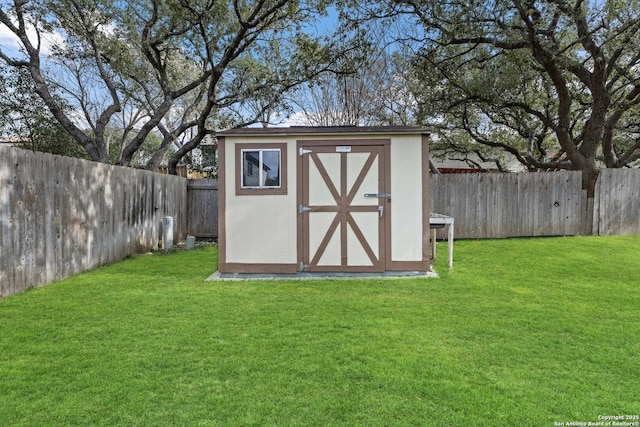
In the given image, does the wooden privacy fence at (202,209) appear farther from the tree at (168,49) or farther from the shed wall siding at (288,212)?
the shed wall siding at (288,212)

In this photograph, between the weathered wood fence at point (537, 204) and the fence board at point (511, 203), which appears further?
the fence board at point (511, 203)

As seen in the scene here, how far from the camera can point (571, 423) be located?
90.4 inches

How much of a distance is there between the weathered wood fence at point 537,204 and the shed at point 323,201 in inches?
170

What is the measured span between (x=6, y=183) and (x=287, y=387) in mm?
4537

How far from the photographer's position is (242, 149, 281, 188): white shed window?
644cm

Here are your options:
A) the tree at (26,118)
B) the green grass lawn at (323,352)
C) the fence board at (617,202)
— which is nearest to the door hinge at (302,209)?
the green grass lawn at (323,352)

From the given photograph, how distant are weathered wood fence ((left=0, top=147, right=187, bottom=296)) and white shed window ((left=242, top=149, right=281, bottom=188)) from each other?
2723 mm

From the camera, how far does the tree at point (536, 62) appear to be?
9094mm

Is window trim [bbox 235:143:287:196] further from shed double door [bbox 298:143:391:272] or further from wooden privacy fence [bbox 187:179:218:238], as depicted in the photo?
wooden privacy fence [bbox 187:179:218:238]

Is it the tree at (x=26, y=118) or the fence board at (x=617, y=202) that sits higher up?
the tree at (x=26, y=118)

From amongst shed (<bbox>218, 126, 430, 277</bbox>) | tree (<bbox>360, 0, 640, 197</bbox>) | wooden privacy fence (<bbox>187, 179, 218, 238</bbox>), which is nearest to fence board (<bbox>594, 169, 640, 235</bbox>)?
tree (<bbox>360, 0, 640, 197</bbox>)

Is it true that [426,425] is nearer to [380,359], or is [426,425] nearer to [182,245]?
[380,359]

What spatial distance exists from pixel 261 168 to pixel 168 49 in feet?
25.6

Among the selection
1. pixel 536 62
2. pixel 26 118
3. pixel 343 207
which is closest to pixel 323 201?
pixel 343 207
